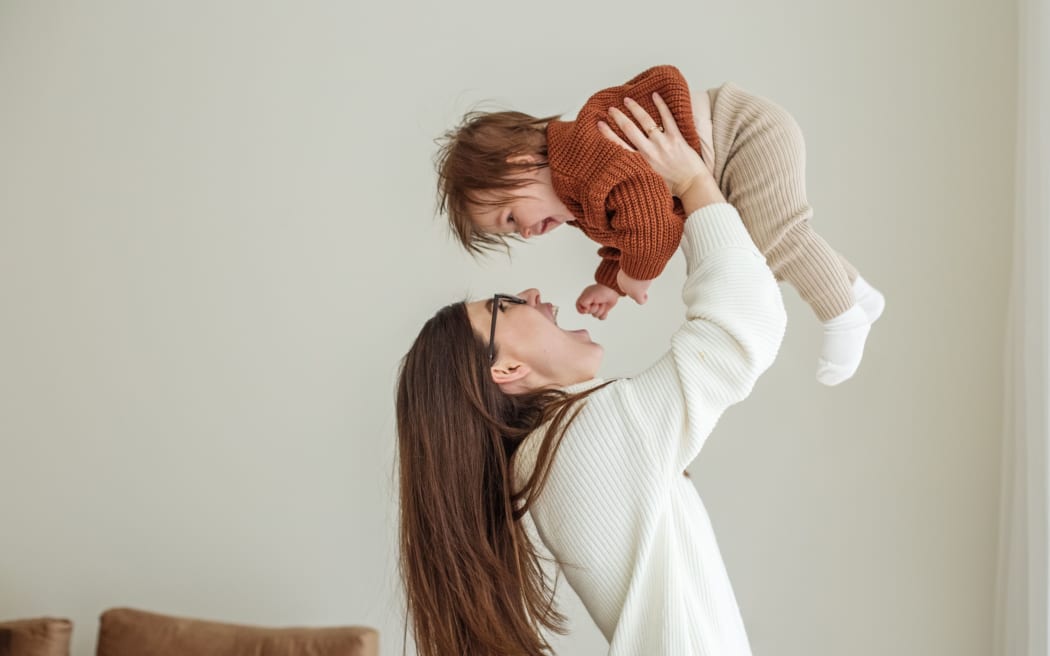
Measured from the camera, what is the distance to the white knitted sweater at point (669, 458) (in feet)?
4.13

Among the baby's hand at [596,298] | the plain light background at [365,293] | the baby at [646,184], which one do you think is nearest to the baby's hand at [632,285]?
the baby at [646,184]

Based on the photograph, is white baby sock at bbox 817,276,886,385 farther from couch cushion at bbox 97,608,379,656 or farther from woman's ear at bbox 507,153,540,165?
couch cushion at bbox 97,608,379,656

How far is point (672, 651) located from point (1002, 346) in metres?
1.32

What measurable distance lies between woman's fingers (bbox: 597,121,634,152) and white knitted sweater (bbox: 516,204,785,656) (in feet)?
0.55

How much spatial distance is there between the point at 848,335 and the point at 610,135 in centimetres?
55

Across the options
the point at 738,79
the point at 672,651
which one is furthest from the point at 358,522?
the point at 738,79

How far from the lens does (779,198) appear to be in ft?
4.77

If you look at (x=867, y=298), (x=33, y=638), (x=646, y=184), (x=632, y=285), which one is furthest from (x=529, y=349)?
(x=33, y=638)

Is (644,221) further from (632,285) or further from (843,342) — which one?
(843,342)

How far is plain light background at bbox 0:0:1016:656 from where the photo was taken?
7.16 feet

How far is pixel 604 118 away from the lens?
4.72ft

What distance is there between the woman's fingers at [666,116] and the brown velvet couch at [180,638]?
1308 millimetres

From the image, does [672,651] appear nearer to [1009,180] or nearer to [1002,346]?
[1002,346]

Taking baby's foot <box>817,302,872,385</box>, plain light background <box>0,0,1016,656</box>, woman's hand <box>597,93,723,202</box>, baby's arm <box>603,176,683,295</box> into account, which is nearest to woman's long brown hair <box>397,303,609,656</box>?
→ baby's arm <box>603,176,683,295</box>
